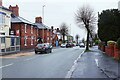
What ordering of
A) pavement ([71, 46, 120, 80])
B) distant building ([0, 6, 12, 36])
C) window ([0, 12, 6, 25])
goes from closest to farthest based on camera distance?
pavement ([71, 46, 120, 80]), window ([0, 12, 6, 25]), distant building ([0, 6, 12, 36])

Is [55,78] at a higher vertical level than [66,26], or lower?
lower

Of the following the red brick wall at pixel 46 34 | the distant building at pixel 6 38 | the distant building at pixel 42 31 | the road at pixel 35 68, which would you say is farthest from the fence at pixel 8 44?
the red brick wall at pixel 46 34

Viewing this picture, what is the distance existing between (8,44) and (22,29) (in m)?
21.2

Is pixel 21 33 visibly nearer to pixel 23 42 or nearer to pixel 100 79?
pixel 23 42

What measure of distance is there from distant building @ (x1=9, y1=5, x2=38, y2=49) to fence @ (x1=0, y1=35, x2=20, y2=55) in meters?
13.0

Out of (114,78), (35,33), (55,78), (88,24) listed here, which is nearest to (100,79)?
(114,78)

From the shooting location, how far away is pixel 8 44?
4094cm

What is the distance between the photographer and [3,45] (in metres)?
39.4

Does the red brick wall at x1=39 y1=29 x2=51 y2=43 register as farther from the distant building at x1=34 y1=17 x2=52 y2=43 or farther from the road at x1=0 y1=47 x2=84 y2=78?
the road at x1=0 y1=47 x2=84 y2=78

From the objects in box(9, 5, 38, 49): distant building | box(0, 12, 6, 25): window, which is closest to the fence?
box(0, 12, 6, 25): window

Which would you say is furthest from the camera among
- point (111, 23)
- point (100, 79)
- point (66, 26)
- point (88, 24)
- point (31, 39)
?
point (66, 26)

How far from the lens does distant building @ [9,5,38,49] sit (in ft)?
200

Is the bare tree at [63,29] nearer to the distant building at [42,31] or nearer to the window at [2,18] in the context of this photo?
the distant building at [42,31]

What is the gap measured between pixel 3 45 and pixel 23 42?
2272cm
